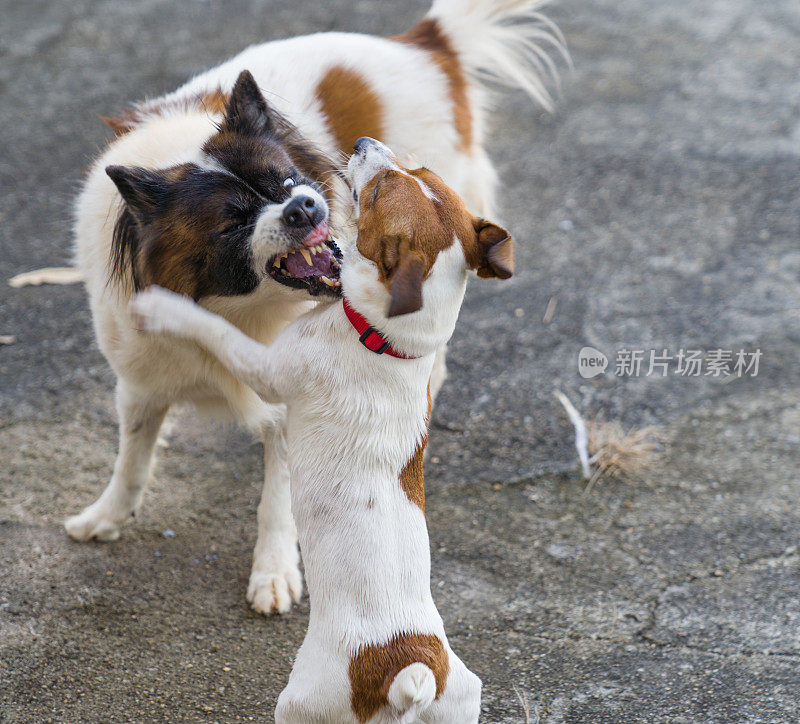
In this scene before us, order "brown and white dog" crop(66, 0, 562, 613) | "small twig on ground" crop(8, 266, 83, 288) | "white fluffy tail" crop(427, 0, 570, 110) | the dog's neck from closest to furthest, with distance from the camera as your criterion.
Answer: the dog's neck
"brown and white dog" crop(66, 0, 562, 613)
"white fluffy tail" crop(427, 0, 570, 110)
"small twig on ground" crop(8, 266, 83, 288)

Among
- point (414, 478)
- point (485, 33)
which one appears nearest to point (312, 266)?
point (414, 478)

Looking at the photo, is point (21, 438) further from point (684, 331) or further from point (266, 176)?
point (684, 331)

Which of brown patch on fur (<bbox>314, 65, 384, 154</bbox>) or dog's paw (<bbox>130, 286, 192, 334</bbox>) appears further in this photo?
brown patch on fur (<bbox>314, 65, 384, 154</bbox>)

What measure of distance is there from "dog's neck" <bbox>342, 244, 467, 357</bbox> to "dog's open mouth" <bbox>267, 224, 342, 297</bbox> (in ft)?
0.56

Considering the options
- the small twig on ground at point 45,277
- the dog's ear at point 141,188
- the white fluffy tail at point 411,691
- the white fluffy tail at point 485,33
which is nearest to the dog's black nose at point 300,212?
the dog's ear at point 141,188

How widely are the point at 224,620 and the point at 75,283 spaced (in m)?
2.30

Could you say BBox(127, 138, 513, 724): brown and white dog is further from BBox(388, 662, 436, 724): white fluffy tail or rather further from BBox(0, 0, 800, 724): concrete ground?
BBox(0, 0, 800, 724): concrete ground

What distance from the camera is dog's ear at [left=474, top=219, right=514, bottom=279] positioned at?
2158 millimetres

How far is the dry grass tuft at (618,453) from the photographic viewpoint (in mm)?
3408

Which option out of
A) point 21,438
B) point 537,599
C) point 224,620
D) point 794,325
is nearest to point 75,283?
point 21,438

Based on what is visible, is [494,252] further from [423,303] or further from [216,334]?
[216,334]

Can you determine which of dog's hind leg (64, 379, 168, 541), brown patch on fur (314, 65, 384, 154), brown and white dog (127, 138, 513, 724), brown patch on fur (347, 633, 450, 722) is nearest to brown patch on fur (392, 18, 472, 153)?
brown patch on fur (314, 65, 384, 154)
